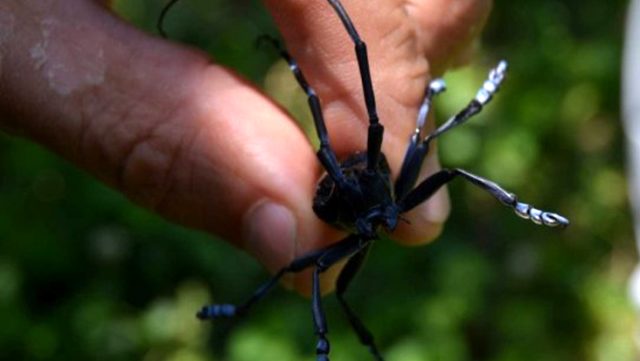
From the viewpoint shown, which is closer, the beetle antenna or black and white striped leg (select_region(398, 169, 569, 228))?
black and white striped leg (select_region(398, 169, 569, 228))

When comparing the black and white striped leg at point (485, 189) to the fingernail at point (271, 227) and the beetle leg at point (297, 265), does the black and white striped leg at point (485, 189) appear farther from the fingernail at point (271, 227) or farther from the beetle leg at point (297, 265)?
the fingernail at point (271, 227)

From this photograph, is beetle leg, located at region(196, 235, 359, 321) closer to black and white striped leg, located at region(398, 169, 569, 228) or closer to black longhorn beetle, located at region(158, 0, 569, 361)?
black longhorn beetle, located at region(158, 0, 569, 361)

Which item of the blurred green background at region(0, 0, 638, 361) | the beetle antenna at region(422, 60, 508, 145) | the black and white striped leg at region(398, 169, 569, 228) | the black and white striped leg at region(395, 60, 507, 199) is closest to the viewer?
the black and white striped leg at region(398, 169, 569, 228)

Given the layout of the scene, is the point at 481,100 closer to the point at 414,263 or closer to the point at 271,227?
the point at 271,227

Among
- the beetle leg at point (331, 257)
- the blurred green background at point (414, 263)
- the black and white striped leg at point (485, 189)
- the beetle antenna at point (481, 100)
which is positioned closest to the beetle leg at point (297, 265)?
the beetle leg at point (331, 257)

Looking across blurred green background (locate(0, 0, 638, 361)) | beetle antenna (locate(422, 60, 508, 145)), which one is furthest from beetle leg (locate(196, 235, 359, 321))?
blurred green background (locate(0, 0, 638, 361))

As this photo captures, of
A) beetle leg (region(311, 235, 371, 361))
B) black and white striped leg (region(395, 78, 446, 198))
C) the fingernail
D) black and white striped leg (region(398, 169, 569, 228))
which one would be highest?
black and white striped leg (region(398, 169, 569, 228))

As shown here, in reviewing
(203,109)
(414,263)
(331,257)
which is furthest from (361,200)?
(414,263)
